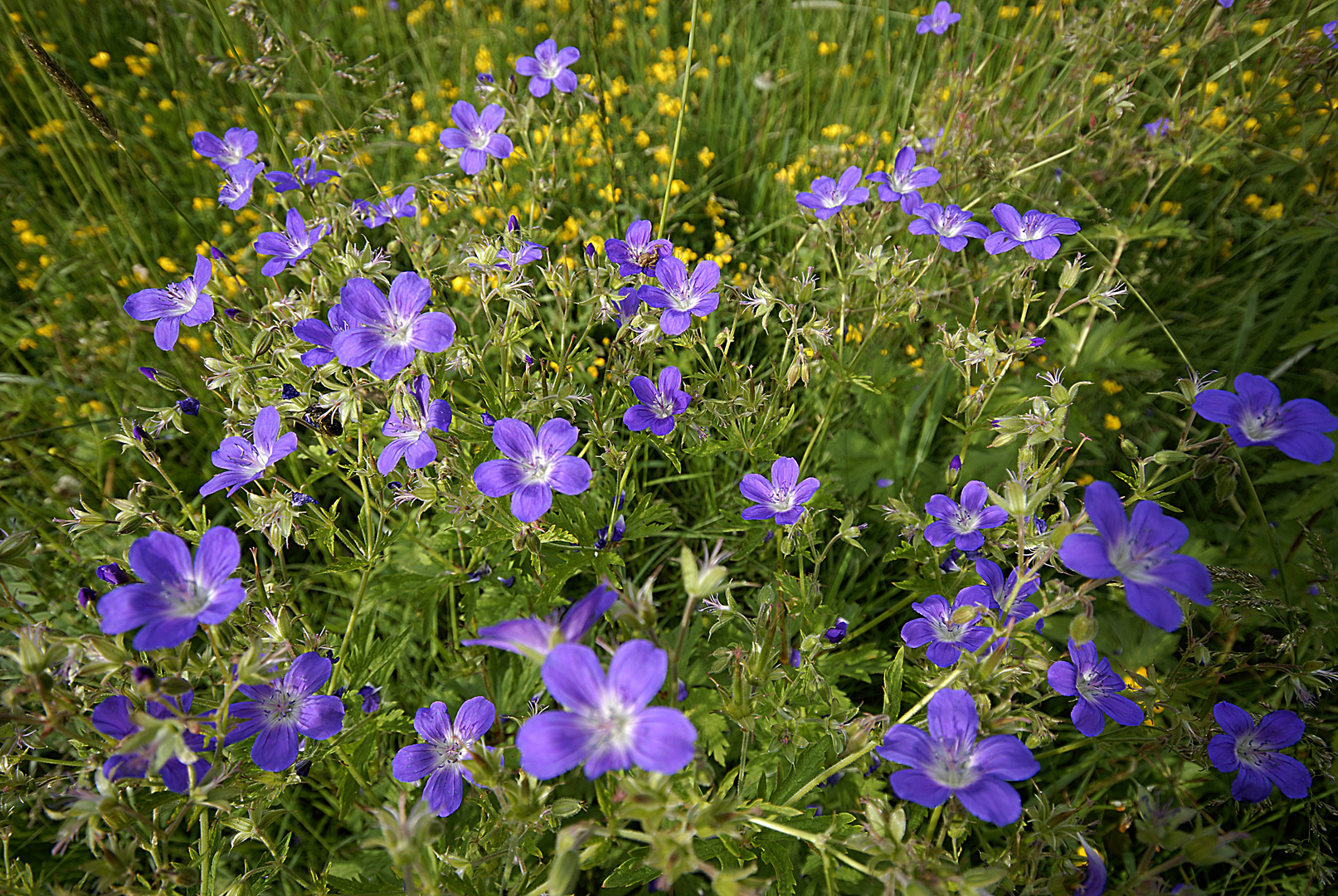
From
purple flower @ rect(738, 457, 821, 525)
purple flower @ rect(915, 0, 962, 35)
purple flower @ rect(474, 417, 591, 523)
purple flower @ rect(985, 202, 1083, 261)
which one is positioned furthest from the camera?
purple flower @ rect(915, 0, 962, 35)

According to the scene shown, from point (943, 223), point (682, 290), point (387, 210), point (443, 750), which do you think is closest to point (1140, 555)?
point (682, 290)

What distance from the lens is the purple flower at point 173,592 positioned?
1.40m

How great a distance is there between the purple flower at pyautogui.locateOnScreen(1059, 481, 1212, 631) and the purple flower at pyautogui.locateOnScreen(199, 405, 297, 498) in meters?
1.98

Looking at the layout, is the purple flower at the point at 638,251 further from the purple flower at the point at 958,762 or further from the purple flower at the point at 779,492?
the purple flower at the point at 958,762

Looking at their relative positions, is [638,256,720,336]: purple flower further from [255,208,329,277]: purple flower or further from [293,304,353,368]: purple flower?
[255,208,329,277]: purple flower

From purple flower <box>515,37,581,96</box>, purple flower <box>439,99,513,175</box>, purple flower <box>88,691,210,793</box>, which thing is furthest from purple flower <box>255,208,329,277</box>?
purple flower <box>88,691,210,793</box>

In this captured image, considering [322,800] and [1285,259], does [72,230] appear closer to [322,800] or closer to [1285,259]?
[322,800]

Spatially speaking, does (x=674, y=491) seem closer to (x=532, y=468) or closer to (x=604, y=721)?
(x=532, y=468)

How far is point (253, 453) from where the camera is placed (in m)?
2.11

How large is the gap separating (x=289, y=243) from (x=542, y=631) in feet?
6.47

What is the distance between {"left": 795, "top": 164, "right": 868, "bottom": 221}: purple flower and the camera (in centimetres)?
278

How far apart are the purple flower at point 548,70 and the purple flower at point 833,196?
1.20 m

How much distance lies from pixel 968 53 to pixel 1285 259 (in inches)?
95.2

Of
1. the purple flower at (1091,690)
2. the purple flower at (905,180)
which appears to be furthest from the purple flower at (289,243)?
the purple flower at (1091,690)
